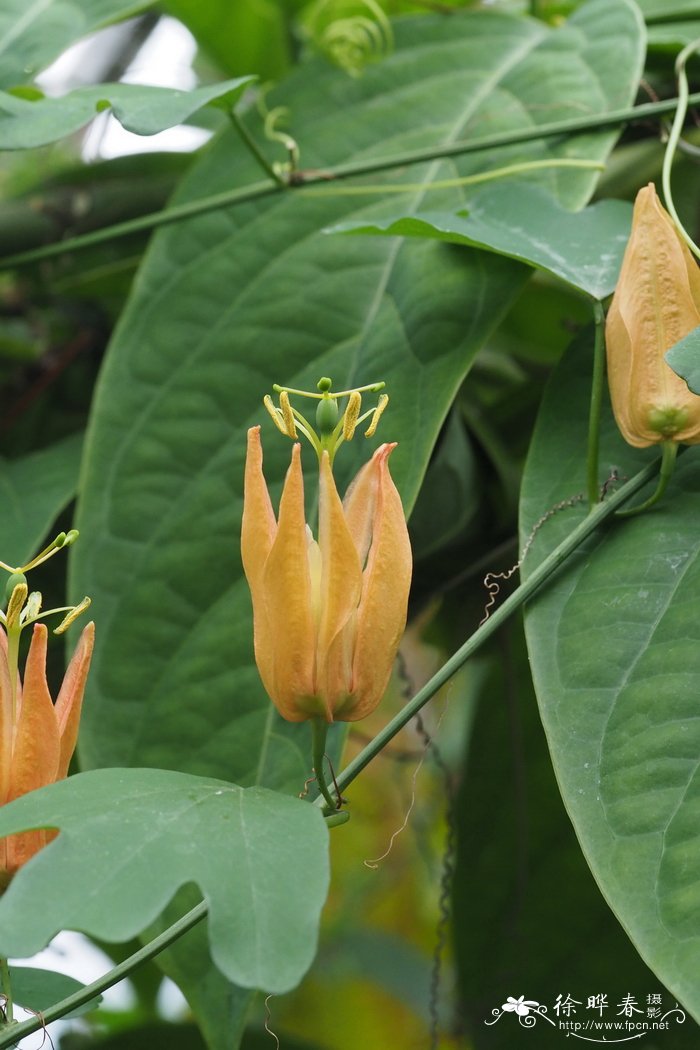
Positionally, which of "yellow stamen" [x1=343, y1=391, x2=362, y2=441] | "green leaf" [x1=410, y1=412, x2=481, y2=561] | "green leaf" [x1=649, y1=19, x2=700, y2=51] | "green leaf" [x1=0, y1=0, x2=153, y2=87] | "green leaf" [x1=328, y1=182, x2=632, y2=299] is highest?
"green leaf" [x1=0, y1=0, x2=153, y2=87]

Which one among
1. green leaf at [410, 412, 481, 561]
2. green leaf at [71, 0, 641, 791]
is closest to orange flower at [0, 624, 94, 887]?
green leaf at [71, 0, 641, 791]

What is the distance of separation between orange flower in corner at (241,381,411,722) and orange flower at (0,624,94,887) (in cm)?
6

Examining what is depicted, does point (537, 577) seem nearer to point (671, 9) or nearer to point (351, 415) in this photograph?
point (351, 415)

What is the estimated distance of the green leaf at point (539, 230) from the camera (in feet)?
1.27

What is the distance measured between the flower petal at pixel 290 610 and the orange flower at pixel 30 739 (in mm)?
55

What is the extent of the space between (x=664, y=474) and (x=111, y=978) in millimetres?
218

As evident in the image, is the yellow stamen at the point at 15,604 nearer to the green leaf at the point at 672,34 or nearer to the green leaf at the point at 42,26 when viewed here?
the green leaf at the point at 42,26

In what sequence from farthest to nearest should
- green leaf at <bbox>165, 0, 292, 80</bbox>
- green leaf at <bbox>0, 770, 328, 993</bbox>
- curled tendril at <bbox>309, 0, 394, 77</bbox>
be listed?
1. green leaf at <bbox>165, 0, 292, 80</bbox>
2. curled tendril at <bbox>309, 0, 394, 77</bbox>
3. green leaf at <bbox>0, 770, 328, 993</bbox>

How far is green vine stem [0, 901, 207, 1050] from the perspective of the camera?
0.28 meters

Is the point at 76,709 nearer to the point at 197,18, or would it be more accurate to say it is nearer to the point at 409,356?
the point at 409,356

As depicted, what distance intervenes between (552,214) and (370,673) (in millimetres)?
215

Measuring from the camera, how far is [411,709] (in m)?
0.31

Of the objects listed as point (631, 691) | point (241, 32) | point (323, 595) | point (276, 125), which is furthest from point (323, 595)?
point (241, 32)

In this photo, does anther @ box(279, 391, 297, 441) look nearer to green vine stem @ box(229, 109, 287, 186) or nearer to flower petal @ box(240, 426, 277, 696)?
flower petal @ box(240, 426, 277, 696)
